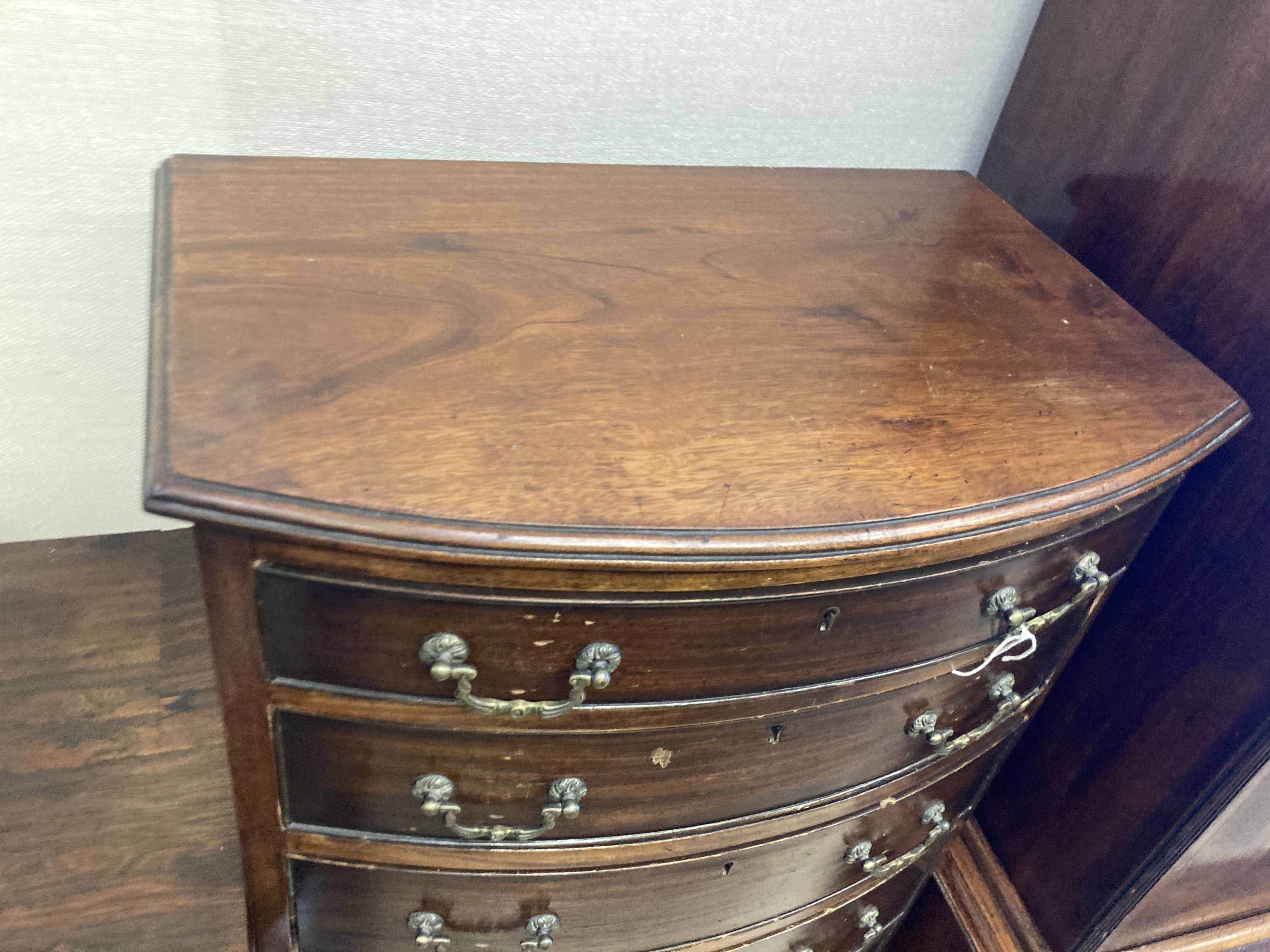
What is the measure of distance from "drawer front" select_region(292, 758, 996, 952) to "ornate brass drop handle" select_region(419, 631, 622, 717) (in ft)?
0.63

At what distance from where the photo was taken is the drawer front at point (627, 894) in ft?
2.30

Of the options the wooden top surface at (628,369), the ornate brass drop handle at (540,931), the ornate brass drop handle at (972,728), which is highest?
the wooden top surface at (628,369)

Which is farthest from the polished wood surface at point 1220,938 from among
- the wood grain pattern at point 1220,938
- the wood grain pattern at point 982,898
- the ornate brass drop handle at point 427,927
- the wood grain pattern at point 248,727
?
the wood grain pattern at point 248,727

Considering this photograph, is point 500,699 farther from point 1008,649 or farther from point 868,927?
point 868,927

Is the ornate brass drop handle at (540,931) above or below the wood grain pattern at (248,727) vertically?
below

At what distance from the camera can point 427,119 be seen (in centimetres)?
86

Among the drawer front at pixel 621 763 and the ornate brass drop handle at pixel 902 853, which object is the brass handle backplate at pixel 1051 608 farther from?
the ornate brass drop handle at pixel 902 853

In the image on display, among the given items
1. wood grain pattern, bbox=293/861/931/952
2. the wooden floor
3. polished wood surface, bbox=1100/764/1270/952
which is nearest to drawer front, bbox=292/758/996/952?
wood grain pattern, bbox=293/861/931/952

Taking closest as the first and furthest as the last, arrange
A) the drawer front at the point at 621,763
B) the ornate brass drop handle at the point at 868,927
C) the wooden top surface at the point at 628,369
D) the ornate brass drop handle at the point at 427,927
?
the wooden top surface at the point at 628,369
the drawer front at the point at 621,763
the ornate brass drop handle at the point at 427,927
the ornate brass drop handle at the point at 868,927

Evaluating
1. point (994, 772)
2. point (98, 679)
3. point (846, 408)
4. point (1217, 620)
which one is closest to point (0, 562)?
point (98, 679)

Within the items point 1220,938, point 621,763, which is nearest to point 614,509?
point 621,763

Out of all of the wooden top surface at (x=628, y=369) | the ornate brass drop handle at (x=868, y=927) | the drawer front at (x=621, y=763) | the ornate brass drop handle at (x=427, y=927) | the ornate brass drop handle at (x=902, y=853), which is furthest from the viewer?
the ornate brass drop handle at (x=868, y=927)

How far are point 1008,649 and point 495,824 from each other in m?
0.41

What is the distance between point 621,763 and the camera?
646 millimetres
